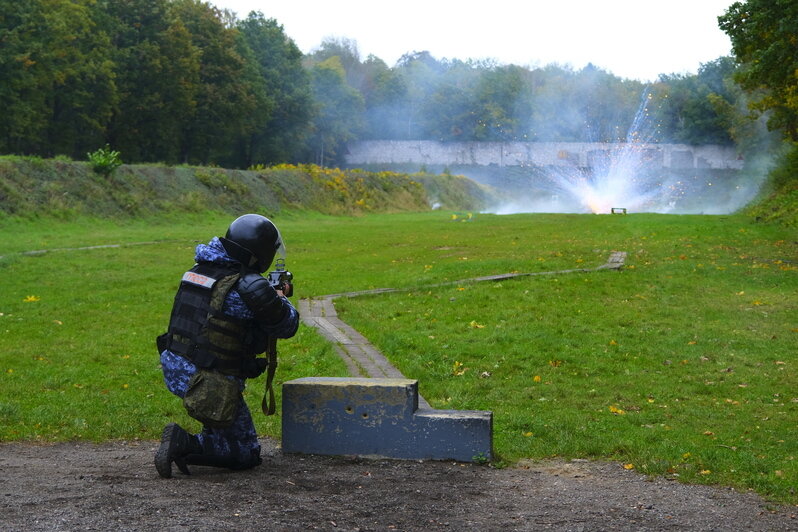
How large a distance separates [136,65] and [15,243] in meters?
30.9

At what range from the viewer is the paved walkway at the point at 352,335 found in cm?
1073

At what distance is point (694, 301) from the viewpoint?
16.3 m

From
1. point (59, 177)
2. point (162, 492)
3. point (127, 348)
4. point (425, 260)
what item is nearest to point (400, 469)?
point (162, 492)

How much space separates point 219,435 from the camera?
693 cm

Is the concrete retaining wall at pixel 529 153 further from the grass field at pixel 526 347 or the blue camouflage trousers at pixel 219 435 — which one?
the blue camouflage trousers at pixel 219 435

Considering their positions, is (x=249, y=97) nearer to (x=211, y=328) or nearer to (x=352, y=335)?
(x=352, y=335)

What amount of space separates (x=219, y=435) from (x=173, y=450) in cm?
38

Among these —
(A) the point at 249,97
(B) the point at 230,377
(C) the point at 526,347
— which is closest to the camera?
(B) the point at 230,377

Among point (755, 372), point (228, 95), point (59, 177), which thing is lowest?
point (755, 372)

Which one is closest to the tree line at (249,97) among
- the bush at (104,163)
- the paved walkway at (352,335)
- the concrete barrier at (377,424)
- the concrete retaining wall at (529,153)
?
the concrete retaining wall at (529,153)

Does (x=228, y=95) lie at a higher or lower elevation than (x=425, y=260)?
higher

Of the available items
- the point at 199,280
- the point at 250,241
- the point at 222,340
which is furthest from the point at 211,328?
the point at 250,241

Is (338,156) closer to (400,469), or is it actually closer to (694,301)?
(694,301)

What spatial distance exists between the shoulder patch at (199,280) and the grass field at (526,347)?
208cm
